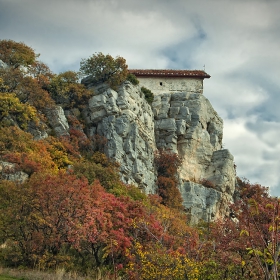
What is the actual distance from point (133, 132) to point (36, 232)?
24.7 metres

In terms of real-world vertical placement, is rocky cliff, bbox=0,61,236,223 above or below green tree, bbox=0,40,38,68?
below

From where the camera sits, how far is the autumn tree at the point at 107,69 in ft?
153

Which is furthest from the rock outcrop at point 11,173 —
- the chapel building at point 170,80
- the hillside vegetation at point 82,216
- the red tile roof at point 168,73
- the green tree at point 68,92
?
the red tile roof at point 168,73

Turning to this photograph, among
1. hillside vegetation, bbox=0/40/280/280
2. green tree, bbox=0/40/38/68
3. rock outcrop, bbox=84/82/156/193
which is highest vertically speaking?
green tree, bbox=0/40/38/68

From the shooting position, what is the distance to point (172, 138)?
5091 centimetres

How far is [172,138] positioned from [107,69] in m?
11.6

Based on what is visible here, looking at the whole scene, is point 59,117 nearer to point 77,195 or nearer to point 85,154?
point 85,154

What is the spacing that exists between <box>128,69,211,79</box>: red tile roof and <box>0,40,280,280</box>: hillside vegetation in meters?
11.9

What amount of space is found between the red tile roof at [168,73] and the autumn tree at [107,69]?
8.13m

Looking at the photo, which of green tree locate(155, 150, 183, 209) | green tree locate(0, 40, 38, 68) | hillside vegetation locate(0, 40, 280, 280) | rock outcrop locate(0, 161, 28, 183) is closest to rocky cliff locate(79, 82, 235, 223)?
green tree locate(155, 150, 183, 209)

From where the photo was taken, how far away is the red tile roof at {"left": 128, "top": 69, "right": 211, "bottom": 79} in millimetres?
55406

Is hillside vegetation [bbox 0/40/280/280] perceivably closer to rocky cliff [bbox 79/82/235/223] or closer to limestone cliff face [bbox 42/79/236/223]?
limestone cliff face [bbox 42/79/236/223]

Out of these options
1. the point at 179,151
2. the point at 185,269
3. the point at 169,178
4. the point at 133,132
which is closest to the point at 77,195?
the point at 185,269

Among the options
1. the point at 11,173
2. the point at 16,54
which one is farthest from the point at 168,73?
the point at 11,173
